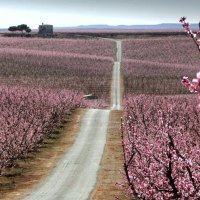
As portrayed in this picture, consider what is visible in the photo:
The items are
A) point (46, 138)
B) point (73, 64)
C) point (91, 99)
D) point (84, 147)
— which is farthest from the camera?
point (73, 64)

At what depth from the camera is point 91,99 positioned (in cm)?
10038

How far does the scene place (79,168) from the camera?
45250 mm

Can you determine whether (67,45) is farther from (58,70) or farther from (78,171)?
(78,171)

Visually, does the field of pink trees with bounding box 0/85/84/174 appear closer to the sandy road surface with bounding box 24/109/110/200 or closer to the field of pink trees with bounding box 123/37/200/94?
the sandy road surface with bounding box 24/109/110/200

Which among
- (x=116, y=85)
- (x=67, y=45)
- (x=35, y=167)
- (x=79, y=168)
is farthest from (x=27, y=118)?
(x=67, y=45)

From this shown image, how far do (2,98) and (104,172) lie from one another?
35.8 meters

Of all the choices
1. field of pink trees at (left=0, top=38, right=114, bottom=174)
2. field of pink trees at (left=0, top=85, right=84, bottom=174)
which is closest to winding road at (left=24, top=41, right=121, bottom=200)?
field of pink trees at (left=0, top=85, right=84, bottom=174)

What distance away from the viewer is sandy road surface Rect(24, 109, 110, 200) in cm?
3672

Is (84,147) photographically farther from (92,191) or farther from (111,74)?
(111,74)

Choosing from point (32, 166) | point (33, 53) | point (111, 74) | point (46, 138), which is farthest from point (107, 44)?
point (32, 166)

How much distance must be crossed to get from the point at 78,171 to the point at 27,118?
70.2 feet

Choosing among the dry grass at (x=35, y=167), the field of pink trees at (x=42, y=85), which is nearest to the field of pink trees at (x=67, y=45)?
the field of pink trees at (x=42, y=85)

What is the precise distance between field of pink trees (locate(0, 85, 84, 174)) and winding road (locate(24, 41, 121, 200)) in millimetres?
4106

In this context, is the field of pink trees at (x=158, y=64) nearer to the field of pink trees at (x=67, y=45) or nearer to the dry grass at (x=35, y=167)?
the field of pink trees at (x=67, y=45)
